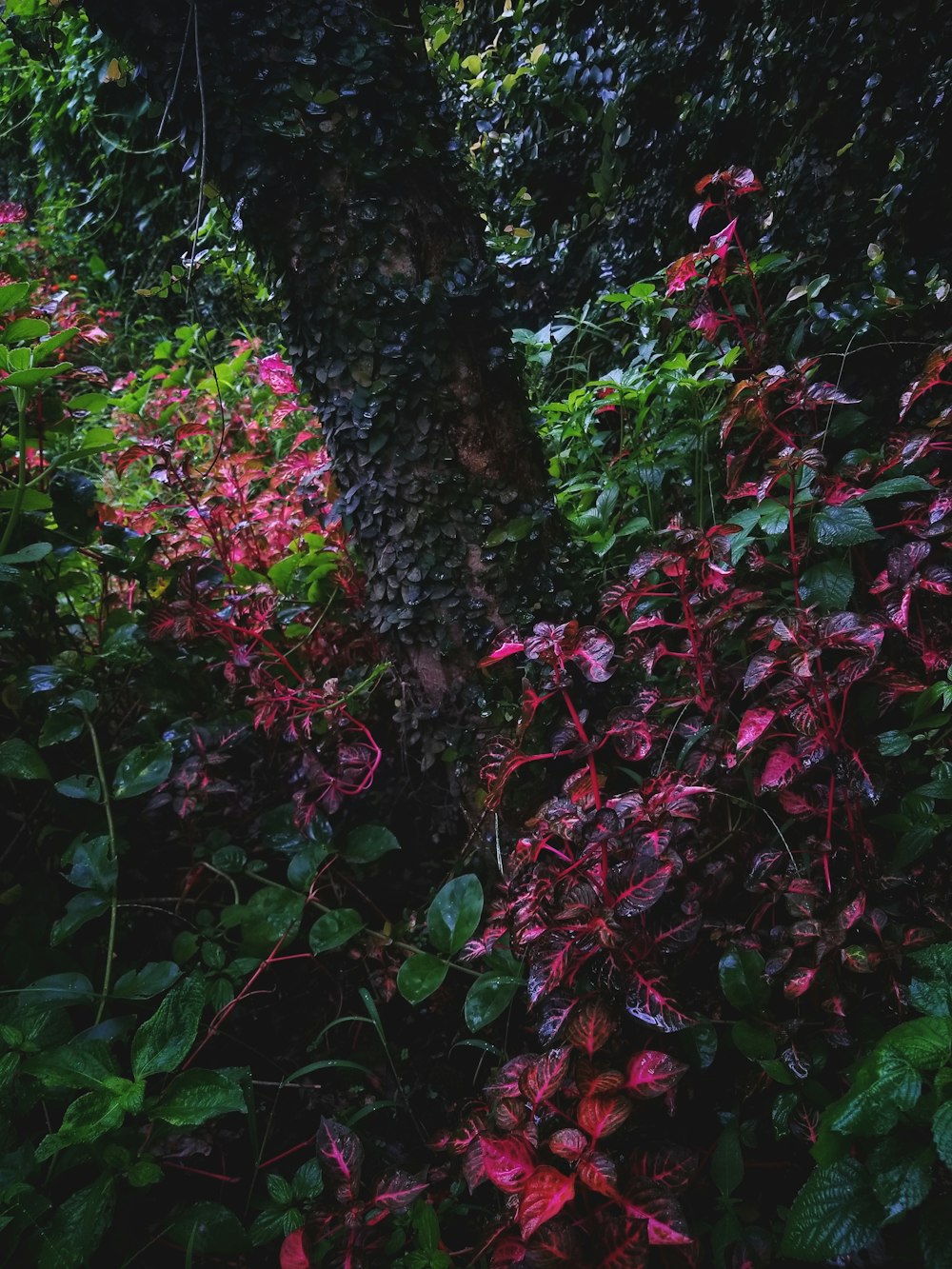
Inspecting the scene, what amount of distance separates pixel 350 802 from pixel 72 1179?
0.76m

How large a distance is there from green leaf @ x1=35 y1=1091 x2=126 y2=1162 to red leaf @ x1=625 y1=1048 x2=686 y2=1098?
2.17 feet

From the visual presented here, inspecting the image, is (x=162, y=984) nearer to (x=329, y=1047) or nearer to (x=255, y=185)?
(x=329, y=1047)

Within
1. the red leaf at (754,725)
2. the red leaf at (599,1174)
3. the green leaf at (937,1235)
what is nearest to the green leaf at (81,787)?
the red leaf at (599,1174)

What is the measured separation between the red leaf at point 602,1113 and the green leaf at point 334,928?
1.86ft

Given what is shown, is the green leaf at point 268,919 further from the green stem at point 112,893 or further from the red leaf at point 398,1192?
the red leaf at point 398,1192

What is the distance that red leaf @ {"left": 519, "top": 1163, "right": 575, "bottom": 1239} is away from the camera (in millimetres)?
884

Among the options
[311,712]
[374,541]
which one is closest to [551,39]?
[374,541]

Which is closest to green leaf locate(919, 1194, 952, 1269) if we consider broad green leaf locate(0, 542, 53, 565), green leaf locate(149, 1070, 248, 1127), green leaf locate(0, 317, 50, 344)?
green leaf locate(149, 1070, 248, 1127)

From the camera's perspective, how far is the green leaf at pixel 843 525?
1220 millimetres

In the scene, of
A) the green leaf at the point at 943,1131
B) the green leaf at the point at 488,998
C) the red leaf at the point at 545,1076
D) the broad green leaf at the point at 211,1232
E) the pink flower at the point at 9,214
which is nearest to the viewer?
the green leaf at the point at 943,1131

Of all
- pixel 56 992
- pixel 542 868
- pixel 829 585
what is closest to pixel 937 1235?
pixel 542 868

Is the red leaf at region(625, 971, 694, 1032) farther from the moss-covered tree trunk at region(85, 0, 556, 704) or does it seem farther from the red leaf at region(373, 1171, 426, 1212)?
the moss-covered tree trunk at region(85, 0, 556, 704)

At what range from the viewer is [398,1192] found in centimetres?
110

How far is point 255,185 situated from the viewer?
1395 mm
